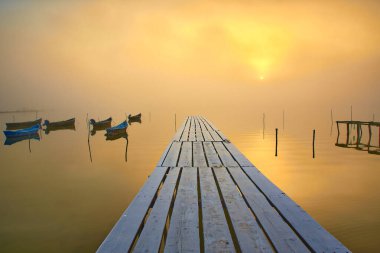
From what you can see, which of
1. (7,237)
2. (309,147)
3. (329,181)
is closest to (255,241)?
(7,237)

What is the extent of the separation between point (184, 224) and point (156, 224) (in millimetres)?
423

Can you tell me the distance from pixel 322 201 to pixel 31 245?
9.32 metres

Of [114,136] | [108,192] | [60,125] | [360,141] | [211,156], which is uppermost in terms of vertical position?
A: [60,125]

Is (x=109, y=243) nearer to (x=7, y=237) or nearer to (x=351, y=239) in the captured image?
(x=7, y=237)

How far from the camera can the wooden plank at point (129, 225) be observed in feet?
10.5

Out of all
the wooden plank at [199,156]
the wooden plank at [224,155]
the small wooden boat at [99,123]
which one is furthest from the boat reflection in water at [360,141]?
the small wooden boat at [99,123]

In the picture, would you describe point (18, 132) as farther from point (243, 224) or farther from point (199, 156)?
point (243, 224)

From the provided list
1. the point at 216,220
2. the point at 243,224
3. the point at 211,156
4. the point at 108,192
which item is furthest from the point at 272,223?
the point at 108,192

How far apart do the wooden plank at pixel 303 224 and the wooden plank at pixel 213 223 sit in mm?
1008

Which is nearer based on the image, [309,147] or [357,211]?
[357,211]

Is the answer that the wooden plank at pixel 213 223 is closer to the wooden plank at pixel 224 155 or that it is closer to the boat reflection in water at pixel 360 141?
the wooden plank at pixel 224 155

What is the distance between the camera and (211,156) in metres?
9.42

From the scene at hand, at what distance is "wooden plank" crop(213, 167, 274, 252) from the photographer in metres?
3.21

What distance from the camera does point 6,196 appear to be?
10211 millimetres
